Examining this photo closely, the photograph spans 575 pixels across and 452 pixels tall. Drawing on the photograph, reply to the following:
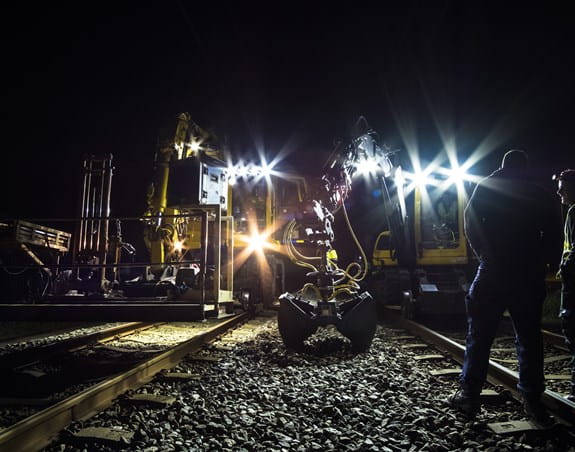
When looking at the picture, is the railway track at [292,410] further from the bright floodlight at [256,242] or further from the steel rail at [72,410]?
the bright floodlight at [256,242]

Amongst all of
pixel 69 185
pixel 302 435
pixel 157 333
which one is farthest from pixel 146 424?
pixel 69 185

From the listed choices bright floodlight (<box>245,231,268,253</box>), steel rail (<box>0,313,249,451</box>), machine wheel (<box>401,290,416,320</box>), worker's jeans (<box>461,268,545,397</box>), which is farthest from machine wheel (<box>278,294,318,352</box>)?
bright floodlight (<box>245,231,268,253</box>)

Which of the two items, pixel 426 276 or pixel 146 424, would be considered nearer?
pixel 146 424

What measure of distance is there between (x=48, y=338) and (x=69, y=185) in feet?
60.4

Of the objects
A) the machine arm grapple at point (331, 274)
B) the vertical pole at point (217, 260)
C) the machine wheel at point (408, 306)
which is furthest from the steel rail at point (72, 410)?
the machine wheel at point (408, 306)

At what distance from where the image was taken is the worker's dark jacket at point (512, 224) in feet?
9.33

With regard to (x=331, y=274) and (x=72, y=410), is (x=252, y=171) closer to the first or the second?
(x=331, y=274)

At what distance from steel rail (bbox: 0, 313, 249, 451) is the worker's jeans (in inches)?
110

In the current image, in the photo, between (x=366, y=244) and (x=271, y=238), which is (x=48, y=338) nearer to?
(x=271, y=238)

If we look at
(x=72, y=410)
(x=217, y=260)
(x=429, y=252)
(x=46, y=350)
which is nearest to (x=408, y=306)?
(x=429, y=252)

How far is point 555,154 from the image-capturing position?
15086 mm

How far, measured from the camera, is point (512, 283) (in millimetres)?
2828

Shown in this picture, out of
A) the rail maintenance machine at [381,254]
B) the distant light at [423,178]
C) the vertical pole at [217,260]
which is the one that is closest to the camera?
the vertical pole at [217,260]

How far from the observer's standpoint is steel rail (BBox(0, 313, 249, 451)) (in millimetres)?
2168
